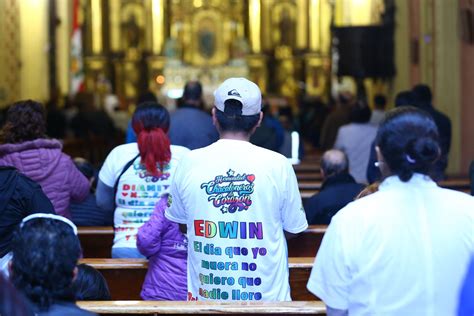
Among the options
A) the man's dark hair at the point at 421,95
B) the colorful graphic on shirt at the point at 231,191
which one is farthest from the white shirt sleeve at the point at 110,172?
the man's dark hair at the point at 421,95

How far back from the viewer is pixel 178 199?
5.20 metres

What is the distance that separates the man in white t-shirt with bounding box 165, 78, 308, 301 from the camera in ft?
16.5

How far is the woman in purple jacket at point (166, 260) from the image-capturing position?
6.18 metres

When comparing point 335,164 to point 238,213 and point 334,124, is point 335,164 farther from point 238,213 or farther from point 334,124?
point 334,124

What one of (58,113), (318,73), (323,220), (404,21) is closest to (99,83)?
(318,73)

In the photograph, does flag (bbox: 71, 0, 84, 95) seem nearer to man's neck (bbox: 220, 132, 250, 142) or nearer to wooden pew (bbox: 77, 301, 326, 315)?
man's neck (bbox: 220, 132, 250, 142)

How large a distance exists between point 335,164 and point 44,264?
4967 mm

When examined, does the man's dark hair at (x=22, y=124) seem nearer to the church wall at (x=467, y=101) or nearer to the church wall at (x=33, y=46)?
the church wall at (x=467, y=101)

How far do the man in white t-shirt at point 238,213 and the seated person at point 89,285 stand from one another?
0.42 metres

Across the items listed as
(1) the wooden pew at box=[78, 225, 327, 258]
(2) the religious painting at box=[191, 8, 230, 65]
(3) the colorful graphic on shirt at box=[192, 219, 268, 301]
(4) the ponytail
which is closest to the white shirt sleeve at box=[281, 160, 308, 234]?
(3) the colorful graphic on shirt at box=[192, 219, 268, 301]

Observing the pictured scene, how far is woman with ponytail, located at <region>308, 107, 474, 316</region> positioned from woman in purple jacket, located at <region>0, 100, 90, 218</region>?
3.55 metres

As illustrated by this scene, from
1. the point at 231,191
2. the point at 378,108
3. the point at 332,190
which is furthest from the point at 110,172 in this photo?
the point at 378,108

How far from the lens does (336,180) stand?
27.0 ft

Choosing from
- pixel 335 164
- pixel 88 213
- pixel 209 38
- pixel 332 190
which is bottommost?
pixel 88 213
